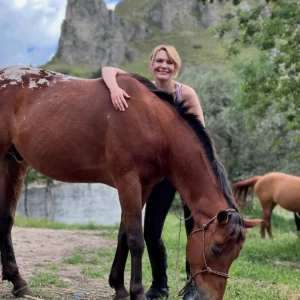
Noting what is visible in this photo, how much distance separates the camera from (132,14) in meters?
147

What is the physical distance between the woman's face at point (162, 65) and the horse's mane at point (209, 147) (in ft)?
0.86

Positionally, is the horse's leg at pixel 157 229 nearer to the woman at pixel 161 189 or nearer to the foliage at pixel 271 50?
the woman at pixel 161 189

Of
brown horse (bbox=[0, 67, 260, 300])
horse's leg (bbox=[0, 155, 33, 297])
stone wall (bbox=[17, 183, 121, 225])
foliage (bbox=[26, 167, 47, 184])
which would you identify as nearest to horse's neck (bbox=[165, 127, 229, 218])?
brown horse (bbox=[0, 67, 260, 300])

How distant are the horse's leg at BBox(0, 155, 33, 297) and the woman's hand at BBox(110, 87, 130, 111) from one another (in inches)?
56.4

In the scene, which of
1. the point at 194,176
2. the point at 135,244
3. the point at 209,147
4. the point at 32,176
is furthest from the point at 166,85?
the point at 32,176

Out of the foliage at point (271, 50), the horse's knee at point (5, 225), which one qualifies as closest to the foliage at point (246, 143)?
the foliage at point (271, 50)

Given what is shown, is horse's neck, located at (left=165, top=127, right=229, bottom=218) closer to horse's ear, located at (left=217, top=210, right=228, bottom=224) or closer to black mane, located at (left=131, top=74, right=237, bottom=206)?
black mane, located at (left=131, top=74, right=237, bottom=206)

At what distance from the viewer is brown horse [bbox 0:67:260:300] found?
10.9 feet

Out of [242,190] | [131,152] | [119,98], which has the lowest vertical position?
[242,190]

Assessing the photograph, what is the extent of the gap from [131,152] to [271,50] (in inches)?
296

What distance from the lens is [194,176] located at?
3.58m

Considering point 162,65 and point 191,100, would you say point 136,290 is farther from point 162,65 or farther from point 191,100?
point 162,65

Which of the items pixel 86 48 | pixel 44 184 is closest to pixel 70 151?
pixel 44 184

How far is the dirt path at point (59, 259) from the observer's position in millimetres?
4625
